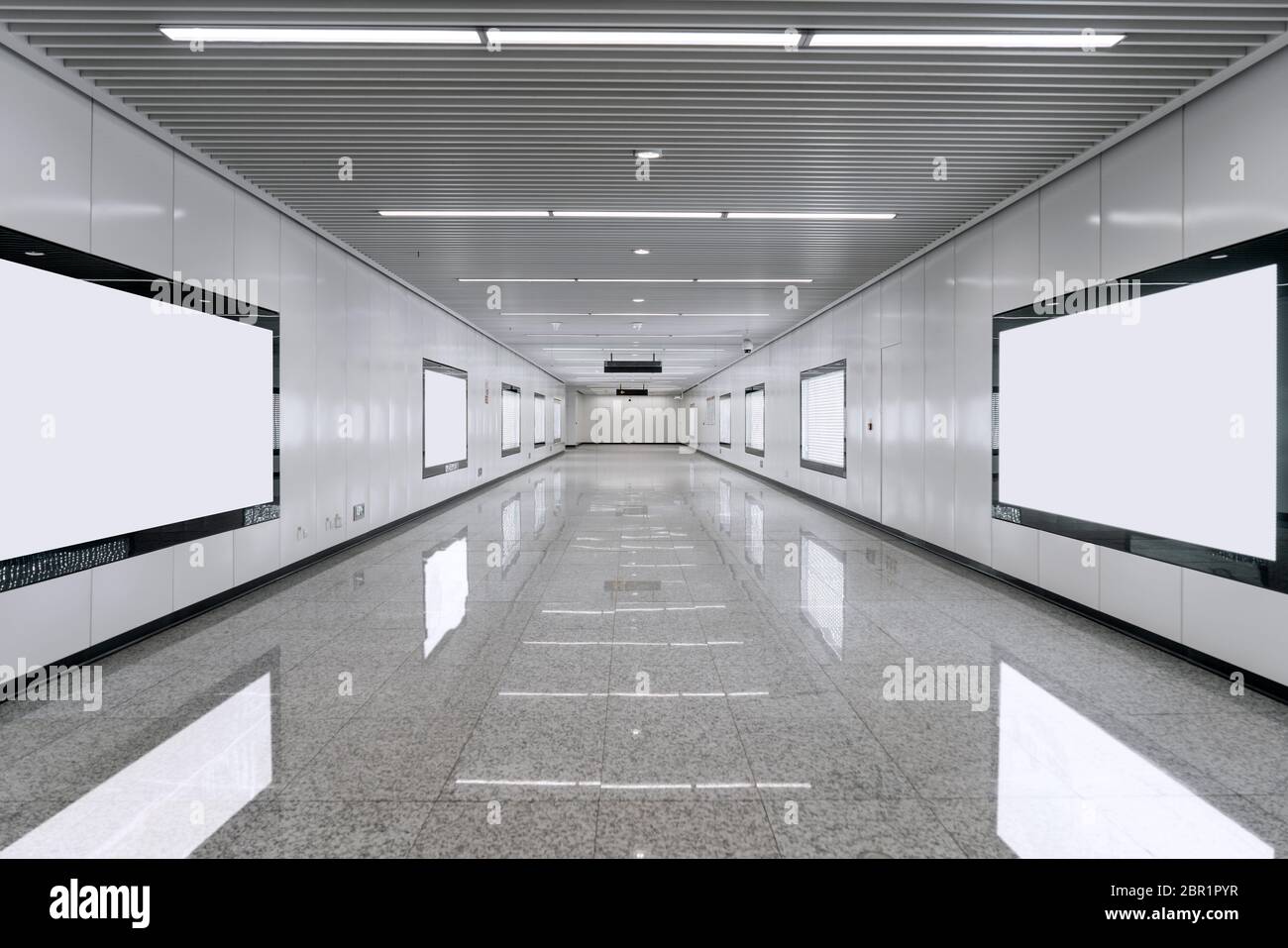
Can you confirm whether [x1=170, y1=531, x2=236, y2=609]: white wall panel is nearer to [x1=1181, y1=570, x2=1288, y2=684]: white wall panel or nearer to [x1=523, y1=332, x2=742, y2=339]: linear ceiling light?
[x1=1181, y1=570, x2=1288, y2=684]: white wall panel

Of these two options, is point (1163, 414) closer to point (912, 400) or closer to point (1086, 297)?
point (1086, 297)

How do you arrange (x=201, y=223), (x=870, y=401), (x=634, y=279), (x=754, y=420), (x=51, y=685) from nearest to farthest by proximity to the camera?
1. (x=51, y=685)
2. (x=201, y=223)
3. (x=634, y=279)
4. (x=870, y=401)
5. (x=754, y=420)

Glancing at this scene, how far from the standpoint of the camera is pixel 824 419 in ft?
44.7

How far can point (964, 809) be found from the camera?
2844 millimetres

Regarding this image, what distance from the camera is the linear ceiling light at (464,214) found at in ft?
23.7

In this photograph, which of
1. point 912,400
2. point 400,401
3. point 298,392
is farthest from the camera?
point 400,401

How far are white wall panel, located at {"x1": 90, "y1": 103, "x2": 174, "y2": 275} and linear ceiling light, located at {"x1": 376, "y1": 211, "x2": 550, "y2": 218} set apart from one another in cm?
217

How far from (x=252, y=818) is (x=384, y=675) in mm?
1642

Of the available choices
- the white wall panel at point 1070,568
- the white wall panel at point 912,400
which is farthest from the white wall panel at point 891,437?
the white wall panel at point 1070,568

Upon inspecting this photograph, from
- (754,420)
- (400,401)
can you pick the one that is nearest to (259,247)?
(400,401)

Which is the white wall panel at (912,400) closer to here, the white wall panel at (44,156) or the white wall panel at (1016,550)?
the white wall panel at (1016,550)

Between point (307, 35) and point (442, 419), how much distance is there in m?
9.54

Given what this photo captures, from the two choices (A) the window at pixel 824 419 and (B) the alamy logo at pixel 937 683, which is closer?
(B) the alamy logo at pixel 937 683
